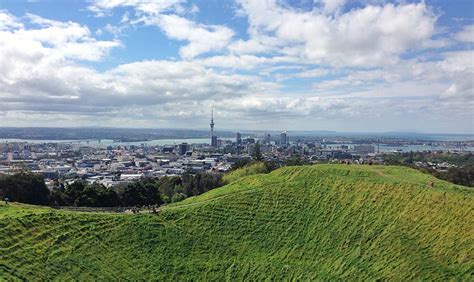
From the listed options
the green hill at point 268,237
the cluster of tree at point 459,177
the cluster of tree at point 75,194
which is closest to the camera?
the green hill at point 268,237

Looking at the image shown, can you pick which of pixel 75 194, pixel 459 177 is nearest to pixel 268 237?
pixel 75 194

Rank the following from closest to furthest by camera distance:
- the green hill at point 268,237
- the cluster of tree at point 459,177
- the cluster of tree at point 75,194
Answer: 1. the green hill at point 268,237
2. the cluster of tree at point 75,194
3. the cluster of tree at point 459,177

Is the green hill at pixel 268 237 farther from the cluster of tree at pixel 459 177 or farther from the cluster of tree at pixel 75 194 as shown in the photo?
the cluster of tree at pixel 459 177

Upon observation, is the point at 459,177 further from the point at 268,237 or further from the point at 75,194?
the point at 75,194

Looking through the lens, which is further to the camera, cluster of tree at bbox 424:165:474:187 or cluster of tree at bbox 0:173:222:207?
cluster of tree at bbox 424:165:474:187

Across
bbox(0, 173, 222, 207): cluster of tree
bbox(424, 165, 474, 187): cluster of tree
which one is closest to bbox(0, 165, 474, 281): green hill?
bbox(0, 173, 222, 207): cluster of tree

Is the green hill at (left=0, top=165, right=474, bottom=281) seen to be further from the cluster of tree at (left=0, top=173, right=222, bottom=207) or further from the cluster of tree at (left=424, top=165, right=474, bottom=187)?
the cluster of tree at (left=424, top=165, right=474, bottom=187)

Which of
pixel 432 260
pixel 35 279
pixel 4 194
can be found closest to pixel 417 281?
pixel 432 260

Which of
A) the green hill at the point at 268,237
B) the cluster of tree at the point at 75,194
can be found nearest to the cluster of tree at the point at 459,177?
the green hill at the point at 268,237
